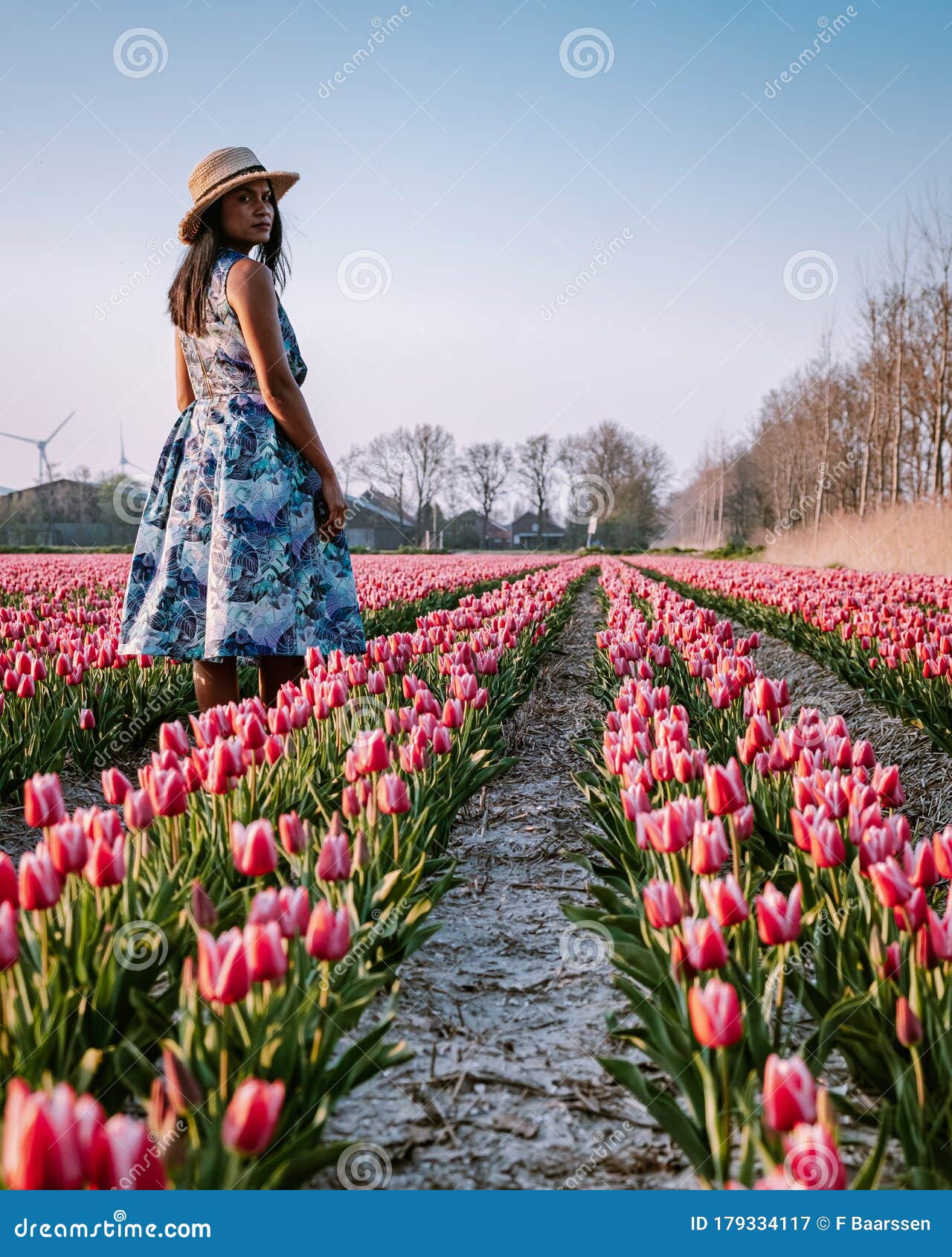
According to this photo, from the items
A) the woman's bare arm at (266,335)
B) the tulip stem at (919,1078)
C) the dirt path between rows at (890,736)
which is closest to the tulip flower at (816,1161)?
the tulip stem at (919,1078)

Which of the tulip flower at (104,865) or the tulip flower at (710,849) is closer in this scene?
the tulip flower at (104,865)

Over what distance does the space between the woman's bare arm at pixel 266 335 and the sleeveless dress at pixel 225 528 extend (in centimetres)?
9

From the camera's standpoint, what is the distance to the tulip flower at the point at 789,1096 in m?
0.98

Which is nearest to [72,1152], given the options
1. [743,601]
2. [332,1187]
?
[332,1187]

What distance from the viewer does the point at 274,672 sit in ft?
11.4

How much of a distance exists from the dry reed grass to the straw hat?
12.9 metres

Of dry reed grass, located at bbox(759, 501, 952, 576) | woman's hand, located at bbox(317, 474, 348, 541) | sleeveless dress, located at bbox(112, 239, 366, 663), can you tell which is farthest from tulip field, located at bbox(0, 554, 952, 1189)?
dry reed grass, located at bbox(759, 501, 952, 576)

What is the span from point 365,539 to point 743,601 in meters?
51.5

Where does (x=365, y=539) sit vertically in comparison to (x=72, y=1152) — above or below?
above

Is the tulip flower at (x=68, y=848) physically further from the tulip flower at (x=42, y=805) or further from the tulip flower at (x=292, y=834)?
the tulip flower at (x=292, y=834)

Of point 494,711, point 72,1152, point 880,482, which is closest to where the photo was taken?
point 72,1152

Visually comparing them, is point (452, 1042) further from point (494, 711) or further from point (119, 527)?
point (119, 527)

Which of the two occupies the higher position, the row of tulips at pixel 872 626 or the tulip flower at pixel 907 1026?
the row of tulips at pixel 872 626

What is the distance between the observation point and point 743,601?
383 inches
